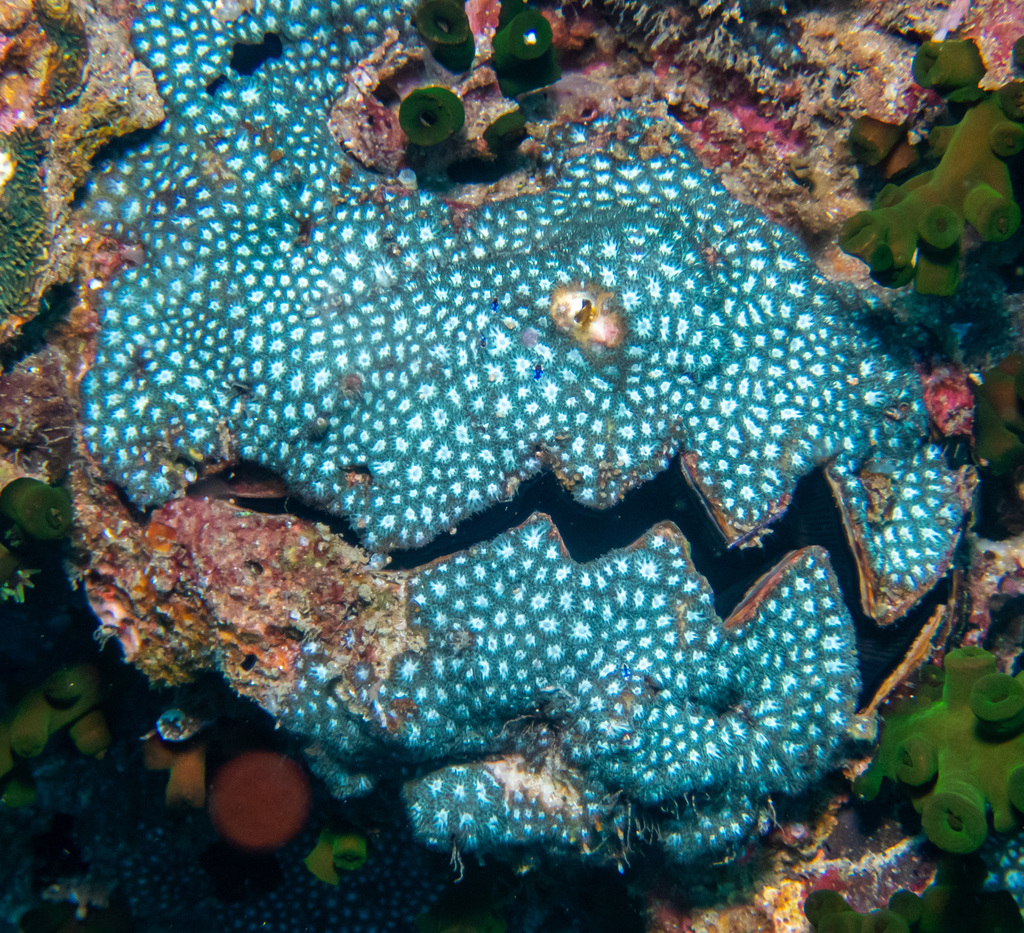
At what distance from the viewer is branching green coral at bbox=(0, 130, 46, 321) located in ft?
11.9

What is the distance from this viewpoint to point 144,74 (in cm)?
400

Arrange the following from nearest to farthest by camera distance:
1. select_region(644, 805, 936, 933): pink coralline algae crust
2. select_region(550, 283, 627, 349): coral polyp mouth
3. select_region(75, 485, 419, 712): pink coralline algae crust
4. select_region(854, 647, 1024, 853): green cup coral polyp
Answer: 1. select_region(854, 647, 1024, 853): green cup coral polyp
2. select_region(550, 283, 627, 349): coral polyp mouth
3. select_region(75, 485, 419, 712): pink coralline algae crust
4. select_region(644, 805, 936, 933): pink coralline algae crust

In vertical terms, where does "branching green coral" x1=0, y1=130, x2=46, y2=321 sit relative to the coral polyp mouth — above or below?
below

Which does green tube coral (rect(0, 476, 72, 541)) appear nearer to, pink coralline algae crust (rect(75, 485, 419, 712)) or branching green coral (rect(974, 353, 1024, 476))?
pink coralline algae crust (rect(75, 485, 419, 712))

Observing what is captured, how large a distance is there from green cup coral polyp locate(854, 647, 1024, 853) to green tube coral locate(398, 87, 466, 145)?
15.5 feet

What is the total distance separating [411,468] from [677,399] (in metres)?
1.76

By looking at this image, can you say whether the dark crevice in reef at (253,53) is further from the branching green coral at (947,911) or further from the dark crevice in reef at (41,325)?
the branching green coral at (947,911)

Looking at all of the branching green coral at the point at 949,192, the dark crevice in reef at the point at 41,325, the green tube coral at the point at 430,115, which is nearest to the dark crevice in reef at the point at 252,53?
the green tube coral at the point at 430,115

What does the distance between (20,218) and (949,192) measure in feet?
18.7

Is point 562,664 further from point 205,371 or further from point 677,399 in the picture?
point 205,371

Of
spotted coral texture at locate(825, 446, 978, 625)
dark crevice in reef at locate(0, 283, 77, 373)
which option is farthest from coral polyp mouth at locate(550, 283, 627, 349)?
dark crevice in reef at locate(0, 283, 77, 373)

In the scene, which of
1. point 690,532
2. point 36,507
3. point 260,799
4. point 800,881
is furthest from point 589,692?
point 36,507

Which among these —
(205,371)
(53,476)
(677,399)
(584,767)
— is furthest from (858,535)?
(53,476)

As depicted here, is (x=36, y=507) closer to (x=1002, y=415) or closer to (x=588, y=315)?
(x=588, y=315)
